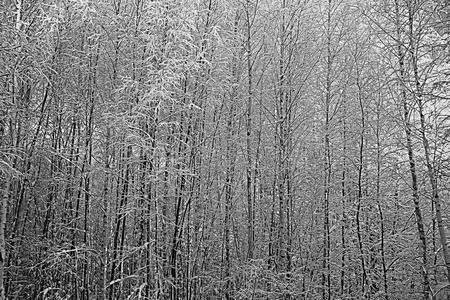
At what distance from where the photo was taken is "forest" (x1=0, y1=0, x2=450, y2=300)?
4.13m

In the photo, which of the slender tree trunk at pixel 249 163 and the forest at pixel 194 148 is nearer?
the forest at pixel 194 148

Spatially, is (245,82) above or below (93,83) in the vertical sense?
above

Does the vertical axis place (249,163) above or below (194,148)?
below

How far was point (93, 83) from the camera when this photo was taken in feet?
16.3

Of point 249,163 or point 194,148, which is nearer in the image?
point 194,148

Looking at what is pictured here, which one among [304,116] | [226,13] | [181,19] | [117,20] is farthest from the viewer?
[304,116]

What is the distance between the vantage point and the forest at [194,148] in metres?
4.13

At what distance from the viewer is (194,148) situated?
194 inches

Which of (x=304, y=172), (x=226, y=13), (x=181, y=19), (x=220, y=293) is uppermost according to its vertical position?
(x=226, y=13)

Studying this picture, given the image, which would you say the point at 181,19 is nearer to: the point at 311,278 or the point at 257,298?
the point at 257,298

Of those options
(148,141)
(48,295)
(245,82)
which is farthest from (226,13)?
(48,295)

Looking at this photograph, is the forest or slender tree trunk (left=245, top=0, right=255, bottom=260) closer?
the forest

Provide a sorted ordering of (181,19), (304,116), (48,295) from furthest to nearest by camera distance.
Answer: (304,116), (48,295), (181,19)

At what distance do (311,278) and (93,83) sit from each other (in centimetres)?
377
